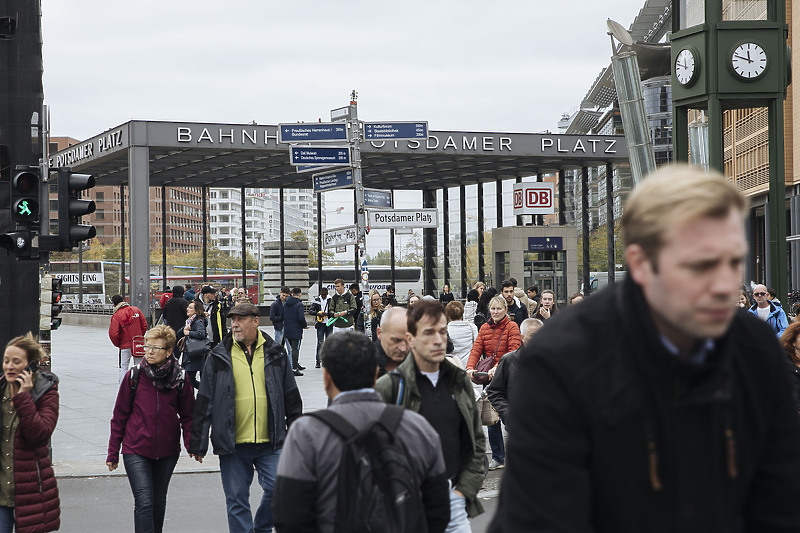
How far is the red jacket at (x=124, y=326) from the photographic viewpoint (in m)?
15.7

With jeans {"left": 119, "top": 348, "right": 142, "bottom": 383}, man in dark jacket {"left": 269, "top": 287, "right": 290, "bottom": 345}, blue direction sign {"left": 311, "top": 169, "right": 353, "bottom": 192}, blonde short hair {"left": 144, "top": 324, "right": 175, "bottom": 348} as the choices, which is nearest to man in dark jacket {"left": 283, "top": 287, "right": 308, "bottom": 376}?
man in dark jacket {"left": 269, "top": 287, "right": 290, "bottom": 345}

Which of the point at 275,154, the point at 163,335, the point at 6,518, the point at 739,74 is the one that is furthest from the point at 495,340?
the point at 275,154

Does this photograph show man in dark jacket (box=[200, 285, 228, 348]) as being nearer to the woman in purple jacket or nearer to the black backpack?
the woman in purple jacket

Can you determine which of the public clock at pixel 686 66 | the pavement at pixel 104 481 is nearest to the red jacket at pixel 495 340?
the pavement at pixel 104 481

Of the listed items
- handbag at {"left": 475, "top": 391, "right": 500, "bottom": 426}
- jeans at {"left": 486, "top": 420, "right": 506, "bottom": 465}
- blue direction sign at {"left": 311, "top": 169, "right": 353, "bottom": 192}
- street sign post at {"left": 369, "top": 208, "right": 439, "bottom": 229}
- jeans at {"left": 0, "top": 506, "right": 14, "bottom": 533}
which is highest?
blue direction sign at {"left": 311, "top": 169, "right": 353, "bottom": 192}

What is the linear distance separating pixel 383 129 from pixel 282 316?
8733 mm

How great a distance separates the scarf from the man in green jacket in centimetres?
266

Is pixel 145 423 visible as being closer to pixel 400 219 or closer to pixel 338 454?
pixel 338 454

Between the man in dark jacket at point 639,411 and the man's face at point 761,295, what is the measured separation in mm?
12960

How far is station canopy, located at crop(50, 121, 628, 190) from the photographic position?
32.2 meters

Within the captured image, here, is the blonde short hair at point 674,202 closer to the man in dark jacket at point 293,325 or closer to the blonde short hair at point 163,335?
the blonde short hair at point 163,335

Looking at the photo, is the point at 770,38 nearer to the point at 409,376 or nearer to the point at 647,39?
the point at 409,376

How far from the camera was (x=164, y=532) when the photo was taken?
782 centimetres

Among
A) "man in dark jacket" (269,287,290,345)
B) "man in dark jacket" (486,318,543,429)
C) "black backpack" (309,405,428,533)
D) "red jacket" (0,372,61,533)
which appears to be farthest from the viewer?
"man in dark jacket" (269,287,290,345)
